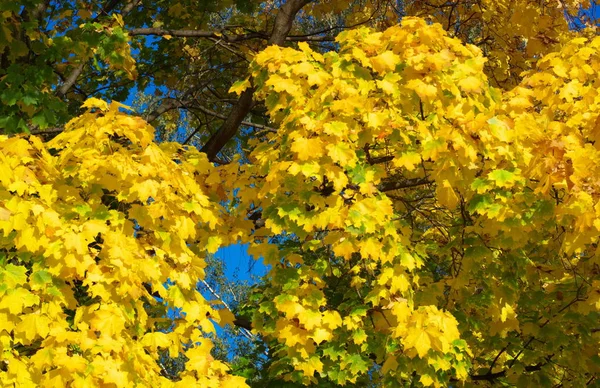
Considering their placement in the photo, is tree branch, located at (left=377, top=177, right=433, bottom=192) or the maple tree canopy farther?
tree branch, located at (left=377, top=177, right=433, bottom=192)

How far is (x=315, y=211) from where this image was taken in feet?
19.0

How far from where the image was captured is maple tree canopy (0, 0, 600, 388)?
15.1ft

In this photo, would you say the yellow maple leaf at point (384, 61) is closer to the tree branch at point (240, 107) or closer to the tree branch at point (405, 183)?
the tree branch at point (405, 183)

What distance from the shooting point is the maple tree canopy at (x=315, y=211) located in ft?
15.1

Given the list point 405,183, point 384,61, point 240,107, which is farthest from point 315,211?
point 240,107

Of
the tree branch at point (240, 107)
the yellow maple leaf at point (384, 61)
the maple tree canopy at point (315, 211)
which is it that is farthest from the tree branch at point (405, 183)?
the tree branch at point (240, 107)

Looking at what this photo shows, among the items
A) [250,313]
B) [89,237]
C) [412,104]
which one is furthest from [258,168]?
[250,313]

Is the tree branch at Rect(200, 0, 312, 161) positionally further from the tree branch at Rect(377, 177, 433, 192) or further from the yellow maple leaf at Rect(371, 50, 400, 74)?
Answer: the yellow maple leaf at Rect(371, 50, 400, 74)

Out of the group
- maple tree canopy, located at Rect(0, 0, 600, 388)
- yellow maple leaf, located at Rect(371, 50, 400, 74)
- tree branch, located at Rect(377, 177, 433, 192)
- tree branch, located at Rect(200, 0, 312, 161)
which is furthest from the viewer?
tree branch, located at Rect(200, 0, 312, 161)

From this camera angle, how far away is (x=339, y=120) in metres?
5.80

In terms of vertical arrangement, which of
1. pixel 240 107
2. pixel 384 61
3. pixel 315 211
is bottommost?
pixel 315 211

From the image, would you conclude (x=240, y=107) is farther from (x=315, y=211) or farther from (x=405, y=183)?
(x=315, y=211)

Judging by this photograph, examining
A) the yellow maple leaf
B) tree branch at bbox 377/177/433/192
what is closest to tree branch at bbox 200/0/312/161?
tree branch at bbox 377/177/433/192

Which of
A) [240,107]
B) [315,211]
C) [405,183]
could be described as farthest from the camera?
[240,107]
